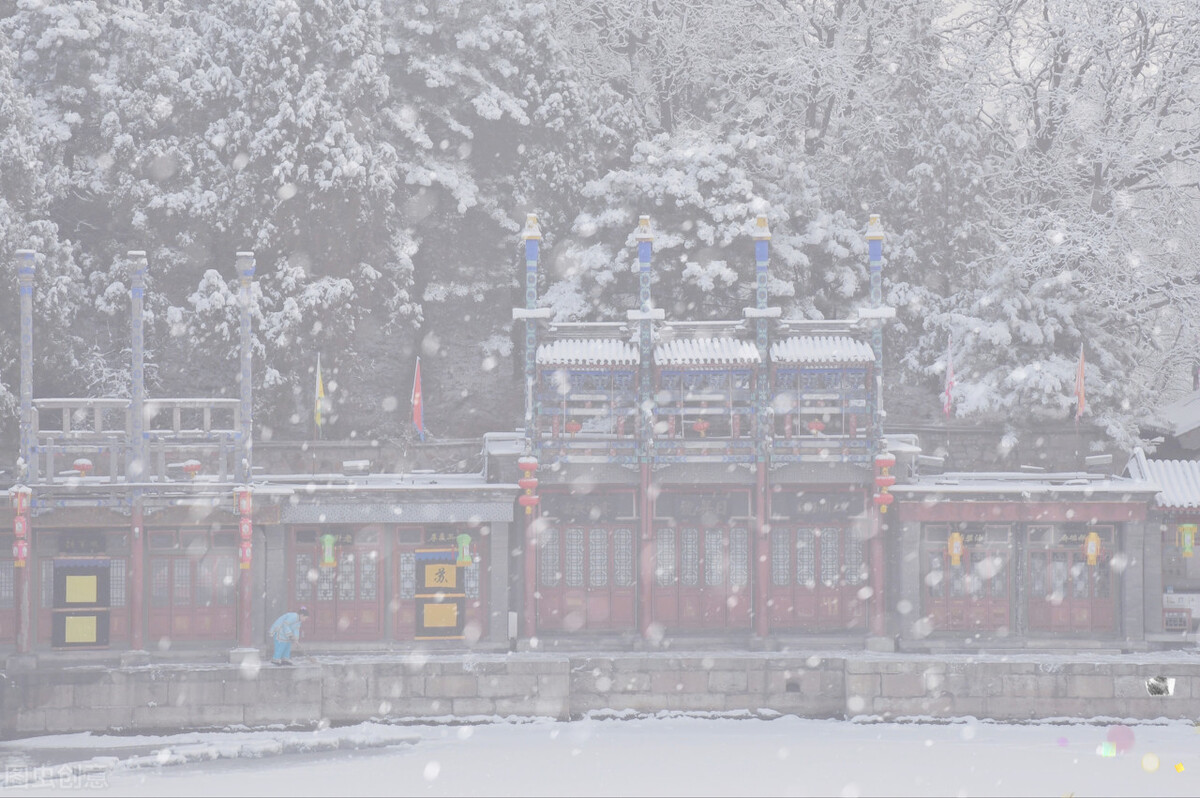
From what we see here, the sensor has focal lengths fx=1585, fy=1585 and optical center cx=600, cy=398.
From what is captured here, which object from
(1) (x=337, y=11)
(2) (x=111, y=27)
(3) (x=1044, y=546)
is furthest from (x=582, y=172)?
(3) (x=1044, y=546)

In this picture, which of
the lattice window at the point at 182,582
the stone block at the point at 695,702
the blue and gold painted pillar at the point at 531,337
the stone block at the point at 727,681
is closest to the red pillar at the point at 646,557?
the stone block at the point at 695,702

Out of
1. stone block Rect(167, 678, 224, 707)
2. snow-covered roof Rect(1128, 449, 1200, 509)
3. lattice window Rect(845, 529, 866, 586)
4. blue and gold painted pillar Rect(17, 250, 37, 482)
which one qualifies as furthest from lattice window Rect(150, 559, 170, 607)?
snow-covered roof Rect(1128, 449, 1200, 509)

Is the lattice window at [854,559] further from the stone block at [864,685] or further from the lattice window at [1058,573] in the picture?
the lattice window at [1058,573]

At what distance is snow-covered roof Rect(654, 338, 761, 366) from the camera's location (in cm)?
3166

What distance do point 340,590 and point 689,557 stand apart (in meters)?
7.16

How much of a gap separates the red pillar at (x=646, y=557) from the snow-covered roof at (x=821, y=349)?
3.56 metres

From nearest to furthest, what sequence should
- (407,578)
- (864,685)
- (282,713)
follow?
(282,713) < (864,685) < (407,578)

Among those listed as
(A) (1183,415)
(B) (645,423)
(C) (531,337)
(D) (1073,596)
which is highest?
(C) (531,337)

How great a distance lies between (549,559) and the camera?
3253 cm

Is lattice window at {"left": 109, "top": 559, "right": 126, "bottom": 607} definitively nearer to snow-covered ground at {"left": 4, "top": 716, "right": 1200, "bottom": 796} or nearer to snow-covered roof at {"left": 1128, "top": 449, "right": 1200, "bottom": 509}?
snow-covered ground at {"left": 4, "top": 716, "right": 1200, "bottom": 796}


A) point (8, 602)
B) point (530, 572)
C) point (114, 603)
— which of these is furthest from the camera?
point (530, 572)

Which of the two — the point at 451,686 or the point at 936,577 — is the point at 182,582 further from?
the point at 936,577

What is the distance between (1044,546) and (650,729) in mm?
9314

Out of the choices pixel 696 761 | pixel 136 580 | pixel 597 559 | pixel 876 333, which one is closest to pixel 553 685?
pixel 597 559
